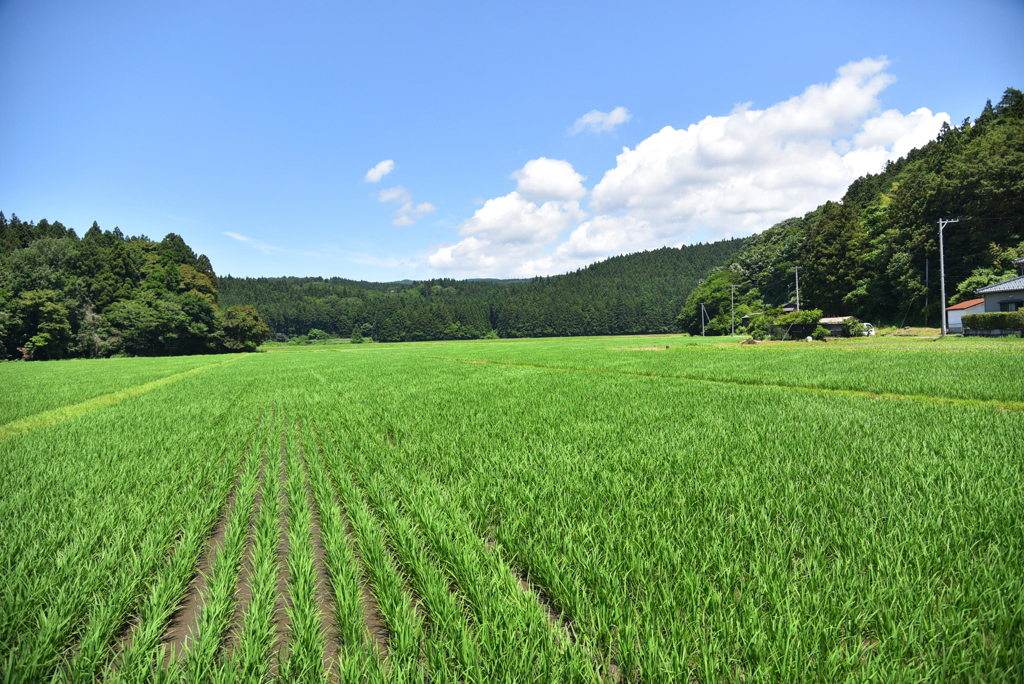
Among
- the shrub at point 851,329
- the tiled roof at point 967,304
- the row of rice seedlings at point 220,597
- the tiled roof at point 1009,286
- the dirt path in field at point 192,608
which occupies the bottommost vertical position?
the shrub at point 851,329

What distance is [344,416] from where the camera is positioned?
947cm

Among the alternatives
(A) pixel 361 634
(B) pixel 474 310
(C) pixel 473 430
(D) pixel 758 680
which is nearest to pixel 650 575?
(D) pixel 758 680

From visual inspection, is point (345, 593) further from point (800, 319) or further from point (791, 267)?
point (791, 267)

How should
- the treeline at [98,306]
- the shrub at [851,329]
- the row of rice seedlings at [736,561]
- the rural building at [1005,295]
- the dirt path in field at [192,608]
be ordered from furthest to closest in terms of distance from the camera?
1. the treeline at [98,306]
2. the shrub at [851,329]
3. the rural building at [1005,295]
4. the dirt path in field at [192,608]
5. the row of rice seedlings at [736,561]

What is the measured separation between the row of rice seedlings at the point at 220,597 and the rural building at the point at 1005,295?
155 ft

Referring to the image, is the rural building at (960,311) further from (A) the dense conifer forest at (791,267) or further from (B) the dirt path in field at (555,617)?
(B) the dirt path in field at (555,617)

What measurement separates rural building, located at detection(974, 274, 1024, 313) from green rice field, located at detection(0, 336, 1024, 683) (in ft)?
126

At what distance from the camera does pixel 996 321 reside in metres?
29.8

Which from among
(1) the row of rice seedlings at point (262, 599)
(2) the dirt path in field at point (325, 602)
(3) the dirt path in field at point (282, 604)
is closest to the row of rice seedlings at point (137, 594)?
(1) the row of rice seedlings at point (262, 599)

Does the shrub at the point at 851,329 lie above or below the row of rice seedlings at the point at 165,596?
below

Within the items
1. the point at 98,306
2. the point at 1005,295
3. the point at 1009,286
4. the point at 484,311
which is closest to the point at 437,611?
the point at 1009,286

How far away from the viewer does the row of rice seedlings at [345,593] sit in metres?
1.96

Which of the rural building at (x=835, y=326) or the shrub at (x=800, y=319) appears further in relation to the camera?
the rural building at (x=835, y=326)

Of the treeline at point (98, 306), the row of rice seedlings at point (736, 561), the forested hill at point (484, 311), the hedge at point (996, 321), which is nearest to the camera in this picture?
the row of rice seedlings at point (736, 561)
